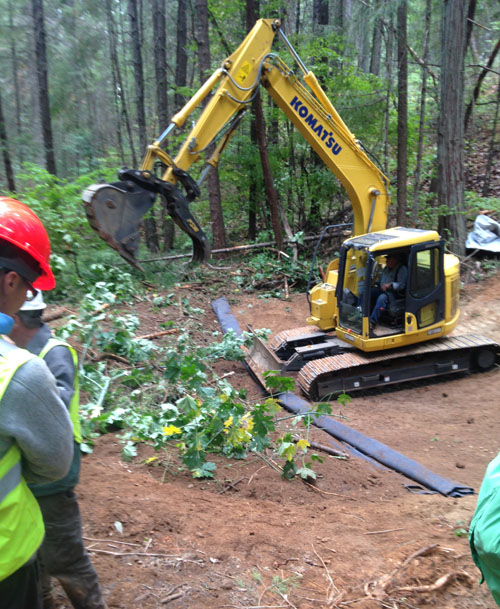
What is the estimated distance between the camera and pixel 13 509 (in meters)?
1.52

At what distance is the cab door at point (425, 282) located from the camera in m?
7.30

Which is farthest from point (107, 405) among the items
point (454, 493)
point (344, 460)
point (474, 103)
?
point (474, 103)

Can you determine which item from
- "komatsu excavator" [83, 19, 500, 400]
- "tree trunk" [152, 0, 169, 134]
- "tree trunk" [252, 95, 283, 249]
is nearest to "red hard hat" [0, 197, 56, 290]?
"komatsu excavator" [83, 19, 500, 400]

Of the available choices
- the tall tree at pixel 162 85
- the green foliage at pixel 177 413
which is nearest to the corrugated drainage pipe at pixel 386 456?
the green foliage at pixel 177 413

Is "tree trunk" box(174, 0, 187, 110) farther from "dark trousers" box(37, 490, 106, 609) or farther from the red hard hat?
"dark trousers" box(37, 490, 106, 609)

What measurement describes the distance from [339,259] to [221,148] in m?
3.24

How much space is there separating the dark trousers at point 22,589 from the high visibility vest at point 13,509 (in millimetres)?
87

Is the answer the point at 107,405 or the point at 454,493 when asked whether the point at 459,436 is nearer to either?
the point at 454,493

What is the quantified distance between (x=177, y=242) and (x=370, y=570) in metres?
16.5

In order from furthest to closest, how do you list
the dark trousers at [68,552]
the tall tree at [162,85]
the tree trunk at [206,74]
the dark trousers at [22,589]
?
1. the tall tree at [162,85]
2. the tree trunk at [206,74]
3. the dark trousers at [68,552]
4. the dark trousers at [22,589]

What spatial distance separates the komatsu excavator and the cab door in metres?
0.02

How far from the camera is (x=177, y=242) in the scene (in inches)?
742

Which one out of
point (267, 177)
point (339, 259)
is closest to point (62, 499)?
point (339, 259)

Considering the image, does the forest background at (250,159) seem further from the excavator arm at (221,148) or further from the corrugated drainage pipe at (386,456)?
the corrugated drainage pipe at (386,456)
